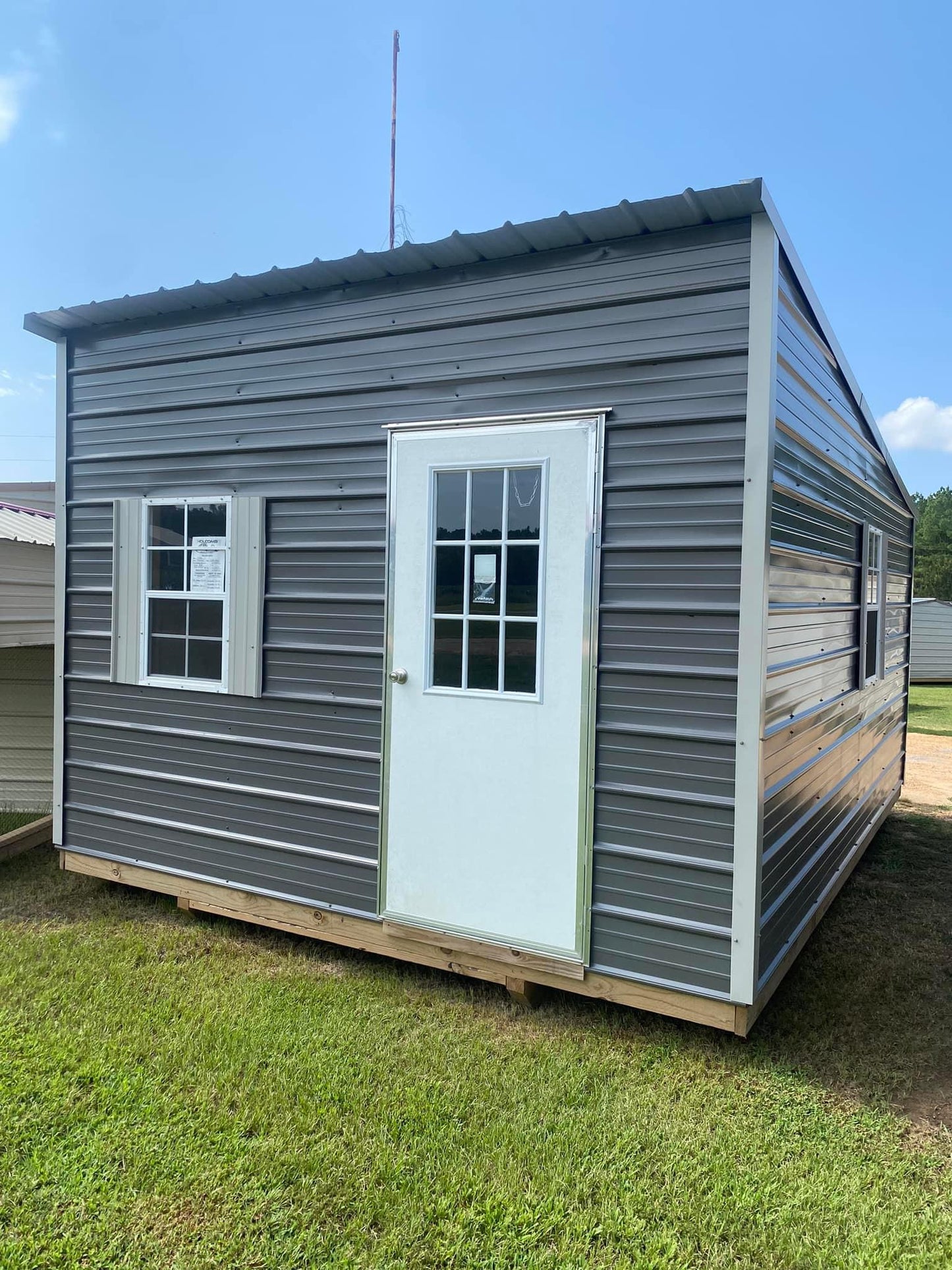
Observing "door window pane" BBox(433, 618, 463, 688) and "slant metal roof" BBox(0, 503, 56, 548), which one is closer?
"door window pane" BBox(433, 618, 463, 688)

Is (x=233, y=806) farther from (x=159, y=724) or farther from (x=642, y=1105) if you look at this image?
(x=642, y=1105)

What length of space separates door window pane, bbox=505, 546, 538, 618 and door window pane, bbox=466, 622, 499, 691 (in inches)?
4.7

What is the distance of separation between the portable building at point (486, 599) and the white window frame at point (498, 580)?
13mm

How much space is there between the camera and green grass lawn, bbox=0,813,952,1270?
6.73 ft

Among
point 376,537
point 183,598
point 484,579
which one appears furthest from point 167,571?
point 484,579

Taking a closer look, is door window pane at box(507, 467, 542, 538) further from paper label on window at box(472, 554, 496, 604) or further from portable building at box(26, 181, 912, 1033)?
paper label on window at box(472, 554, 496, 604)

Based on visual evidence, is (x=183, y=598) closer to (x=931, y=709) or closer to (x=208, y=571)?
(x=208, y=571)

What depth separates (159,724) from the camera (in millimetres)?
4164

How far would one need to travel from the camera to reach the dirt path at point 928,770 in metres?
7.58

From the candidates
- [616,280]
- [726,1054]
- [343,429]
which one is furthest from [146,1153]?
[616,280]

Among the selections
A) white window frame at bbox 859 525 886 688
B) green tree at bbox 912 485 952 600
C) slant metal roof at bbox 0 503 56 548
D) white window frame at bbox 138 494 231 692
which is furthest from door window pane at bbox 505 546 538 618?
green tree at bbox 912 485 952 600

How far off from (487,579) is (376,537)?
0.60m

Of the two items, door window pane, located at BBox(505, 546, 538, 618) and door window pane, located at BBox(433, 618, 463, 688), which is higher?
door window pane, located at BBox(505, 546, 538, 618)

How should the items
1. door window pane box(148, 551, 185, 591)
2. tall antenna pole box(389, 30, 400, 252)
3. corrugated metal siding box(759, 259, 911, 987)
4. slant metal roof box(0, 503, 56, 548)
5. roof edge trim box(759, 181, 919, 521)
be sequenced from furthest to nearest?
tall antenna pole box(389, 30, 400, 252)
slant metal roof box(0, 503, 56, 548)
door window pane box(148, 551, 185, 591)
corrugated metal siding box(759, 259, 911, 987)
roof edge trim box(759, 181, 919, 521)
